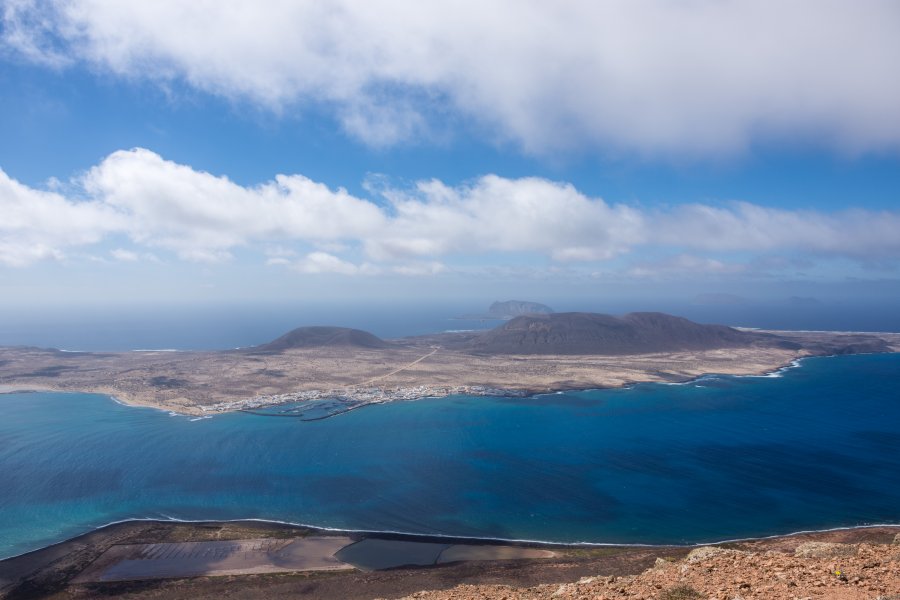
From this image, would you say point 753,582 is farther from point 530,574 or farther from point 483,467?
point 483,467

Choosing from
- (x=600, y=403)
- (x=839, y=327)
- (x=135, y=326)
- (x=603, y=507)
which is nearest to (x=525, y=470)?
(x=603, y=507)

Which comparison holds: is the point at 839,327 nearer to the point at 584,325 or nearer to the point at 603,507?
the point at 584,325

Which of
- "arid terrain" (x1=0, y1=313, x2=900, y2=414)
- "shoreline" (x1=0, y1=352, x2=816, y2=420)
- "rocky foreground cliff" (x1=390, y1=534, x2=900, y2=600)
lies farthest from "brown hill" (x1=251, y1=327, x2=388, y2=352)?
"rocky foreground cliff" (x1=390, y1=534, x2=900, y2=600)

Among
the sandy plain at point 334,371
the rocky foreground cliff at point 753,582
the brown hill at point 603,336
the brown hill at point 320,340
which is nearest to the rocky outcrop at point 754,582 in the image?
the rocky foreground cliff at point 753,582

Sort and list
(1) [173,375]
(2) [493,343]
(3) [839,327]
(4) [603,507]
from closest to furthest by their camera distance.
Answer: (4) [603,507], (1) [173,375], (2) [493,343], (3) [839,327]

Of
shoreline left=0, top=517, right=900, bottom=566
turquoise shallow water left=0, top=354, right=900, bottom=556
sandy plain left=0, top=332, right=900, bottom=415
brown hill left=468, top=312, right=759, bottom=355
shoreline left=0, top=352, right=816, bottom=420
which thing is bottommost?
shoreline left=0, top=517, right=900, bottom=566

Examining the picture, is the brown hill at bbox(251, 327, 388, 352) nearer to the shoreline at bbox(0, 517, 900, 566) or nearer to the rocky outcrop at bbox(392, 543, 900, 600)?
the shoreline at bbox(0, 517, 900, 566)
